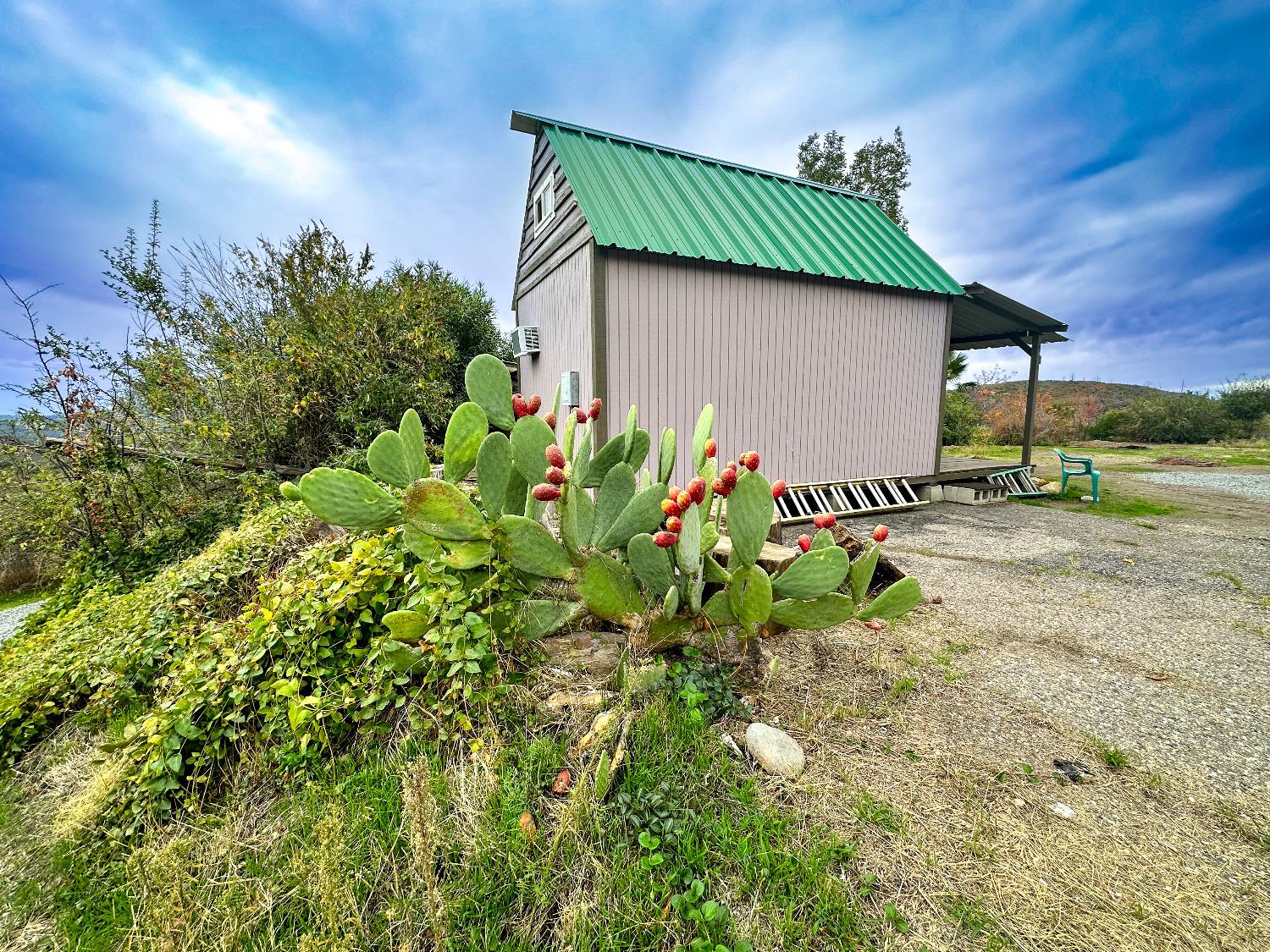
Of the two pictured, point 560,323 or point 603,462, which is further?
point 560,323

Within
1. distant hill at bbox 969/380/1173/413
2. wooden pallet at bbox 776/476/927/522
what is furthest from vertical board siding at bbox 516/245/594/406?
distant hill at bbox 969/380/1173/413

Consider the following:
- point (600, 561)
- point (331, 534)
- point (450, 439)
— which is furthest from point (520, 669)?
point (331, 534)

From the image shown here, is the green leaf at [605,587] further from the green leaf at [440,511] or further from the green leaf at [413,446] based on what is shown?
the green leaf at [413,446]

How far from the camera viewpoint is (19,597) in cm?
609

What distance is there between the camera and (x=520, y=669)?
1.99m

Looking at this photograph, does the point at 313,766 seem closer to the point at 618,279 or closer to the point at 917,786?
the point at 917,786

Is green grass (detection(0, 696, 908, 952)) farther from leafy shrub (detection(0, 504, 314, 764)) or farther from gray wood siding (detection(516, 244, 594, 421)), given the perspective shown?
gray wood siding (detection(516, 244, 594, 421))

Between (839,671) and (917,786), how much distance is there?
75 centimetres

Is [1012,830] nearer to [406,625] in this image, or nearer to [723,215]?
[406,625]

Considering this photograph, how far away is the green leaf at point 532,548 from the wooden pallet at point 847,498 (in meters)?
4.75

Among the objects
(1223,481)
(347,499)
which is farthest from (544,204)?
(1223,481)

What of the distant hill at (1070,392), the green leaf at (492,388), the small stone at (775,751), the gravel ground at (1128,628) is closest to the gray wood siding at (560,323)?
the green leaf at (492,388)

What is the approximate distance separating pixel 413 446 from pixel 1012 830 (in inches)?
96.7

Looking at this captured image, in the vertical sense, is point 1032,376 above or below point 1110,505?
above
